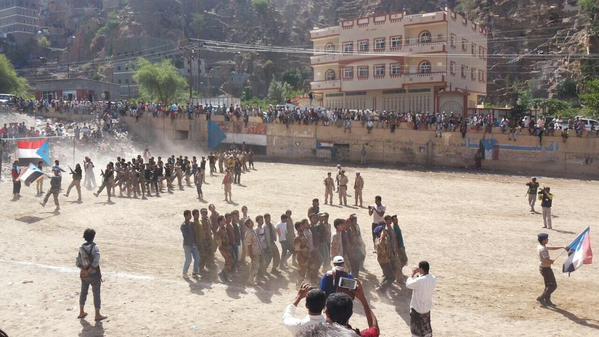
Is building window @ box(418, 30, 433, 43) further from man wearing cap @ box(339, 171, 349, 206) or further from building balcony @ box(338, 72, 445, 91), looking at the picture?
man wearing cap @ box(339, 171, 349, 206)

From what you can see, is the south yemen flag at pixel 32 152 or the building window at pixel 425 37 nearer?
the south yemen flag at pixel 32 152

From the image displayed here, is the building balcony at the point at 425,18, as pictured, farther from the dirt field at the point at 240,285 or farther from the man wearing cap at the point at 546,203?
the man wearing cap at the point at 546,203

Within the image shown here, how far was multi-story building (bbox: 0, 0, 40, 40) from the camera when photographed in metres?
120

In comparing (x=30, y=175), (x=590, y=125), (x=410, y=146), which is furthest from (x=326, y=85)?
(x=30, y=175)

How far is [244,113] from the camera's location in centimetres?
3809

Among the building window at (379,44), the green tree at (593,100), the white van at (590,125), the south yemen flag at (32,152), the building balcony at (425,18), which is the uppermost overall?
the building balcony at (425,18)

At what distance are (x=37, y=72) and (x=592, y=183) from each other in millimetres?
103569

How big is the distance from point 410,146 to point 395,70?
1146 centimetres

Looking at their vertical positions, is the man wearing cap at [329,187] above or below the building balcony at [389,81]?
below

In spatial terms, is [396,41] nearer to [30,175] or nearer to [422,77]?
[422,77]

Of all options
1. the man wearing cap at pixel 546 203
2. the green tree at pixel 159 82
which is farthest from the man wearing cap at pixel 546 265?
the green tree at pixel 159 82

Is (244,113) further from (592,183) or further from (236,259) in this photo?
(236,259)

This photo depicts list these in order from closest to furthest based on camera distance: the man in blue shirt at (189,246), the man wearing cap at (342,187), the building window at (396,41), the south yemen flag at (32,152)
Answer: the man in blue shirt at (189,246) < the man wearing cap at (342,187) < the south yemen flag at (32,152) < the building window at (396,41)

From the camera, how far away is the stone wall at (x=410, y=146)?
30.2m
